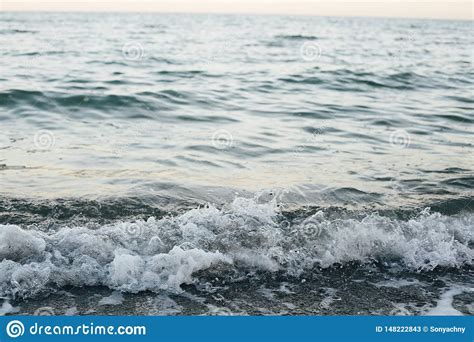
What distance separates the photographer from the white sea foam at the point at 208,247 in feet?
15.5

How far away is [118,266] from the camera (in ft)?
15.7

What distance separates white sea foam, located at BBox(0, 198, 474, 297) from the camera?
4715mm

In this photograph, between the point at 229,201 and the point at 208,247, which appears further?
the point at 229,201

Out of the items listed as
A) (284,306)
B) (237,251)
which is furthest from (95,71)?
(284,306)

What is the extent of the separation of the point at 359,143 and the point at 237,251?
525 centimetres

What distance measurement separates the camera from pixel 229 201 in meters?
6.75

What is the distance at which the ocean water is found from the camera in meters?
4.63

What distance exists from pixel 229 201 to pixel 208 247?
1.43 m

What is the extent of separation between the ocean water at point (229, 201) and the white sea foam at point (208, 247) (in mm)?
19

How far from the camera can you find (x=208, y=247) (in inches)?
212

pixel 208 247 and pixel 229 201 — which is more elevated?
pixel 229 201

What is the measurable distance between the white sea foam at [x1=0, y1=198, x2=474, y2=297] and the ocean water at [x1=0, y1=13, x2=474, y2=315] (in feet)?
0.06

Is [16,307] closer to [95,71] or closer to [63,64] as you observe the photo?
[95,71]

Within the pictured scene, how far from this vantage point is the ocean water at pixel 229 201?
463 centimetres
